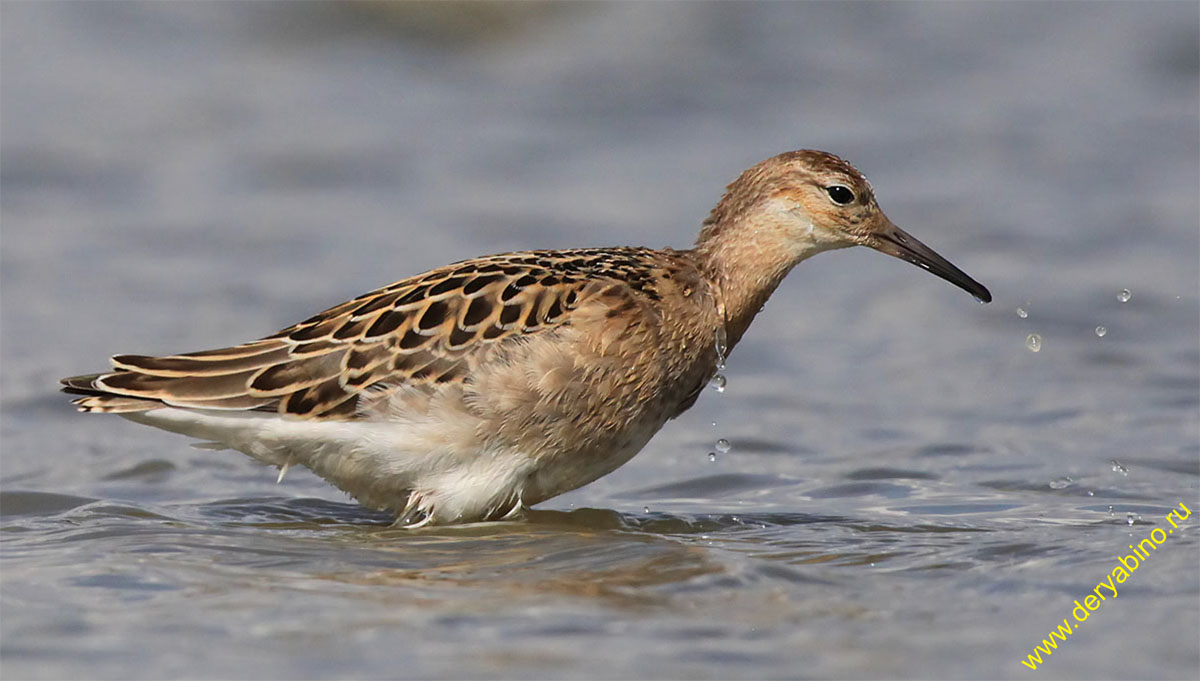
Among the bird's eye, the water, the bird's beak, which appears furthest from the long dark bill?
the water

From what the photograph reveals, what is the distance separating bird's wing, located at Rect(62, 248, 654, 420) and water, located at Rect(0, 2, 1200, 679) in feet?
2.00

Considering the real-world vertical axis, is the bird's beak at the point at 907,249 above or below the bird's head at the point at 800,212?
below

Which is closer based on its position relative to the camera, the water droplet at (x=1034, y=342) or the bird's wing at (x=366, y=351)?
the bird's wing at (x=366, y=351)

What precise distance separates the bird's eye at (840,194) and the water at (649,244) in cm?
151

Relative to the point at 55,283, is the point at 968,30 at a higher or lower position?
higher

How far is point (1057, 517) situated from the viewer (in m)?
7.98

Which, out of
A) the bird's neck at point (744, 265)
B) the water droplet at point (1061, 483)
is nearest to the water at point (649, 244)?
the water droplet at point (1061, 483)

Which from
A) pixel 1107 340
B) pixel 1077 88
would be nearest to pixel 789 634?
pixel 1107 340

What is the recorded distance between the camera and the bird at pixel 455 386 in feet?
24.6

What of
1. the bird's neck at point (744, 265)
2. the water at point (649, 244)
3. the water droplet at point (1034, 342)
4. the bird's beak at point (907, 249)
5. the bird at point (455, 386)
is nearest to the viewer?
the water at point (649, 244)

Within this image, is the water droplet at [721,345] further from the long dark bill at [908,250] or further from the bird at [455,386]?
the long dark bill at [908,250]

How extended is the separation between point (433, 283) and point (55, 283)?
4.94 m

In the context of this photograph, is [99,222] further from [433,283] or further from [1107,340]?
[1107,340]

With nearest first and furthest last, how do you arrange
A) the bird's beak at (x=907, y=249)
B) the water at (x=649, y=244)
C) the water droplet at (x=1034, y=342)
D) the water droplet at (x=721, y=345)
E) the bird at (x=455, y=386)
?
the water at (x=649, y=244) → the bird at (x=455, y=386) → the water droplet at (x=721, y=345) → the bird's beak at (x=907, y=249) → the water droplet at (x=1034, y=342)
